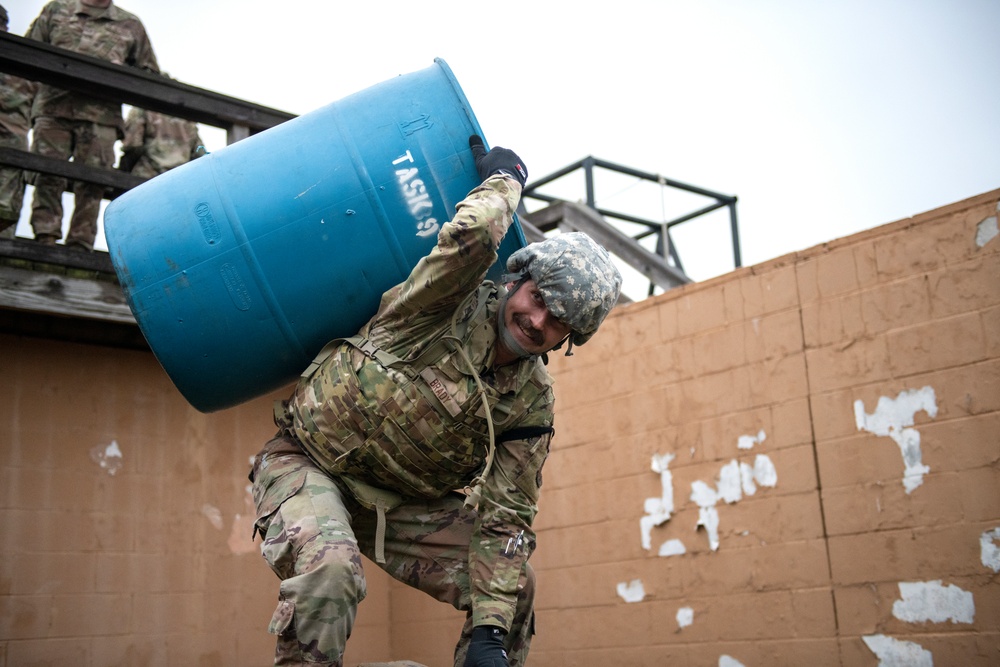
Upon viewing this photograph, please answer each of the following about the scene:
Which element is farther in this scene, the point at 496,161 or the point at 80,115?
the point at 80,115

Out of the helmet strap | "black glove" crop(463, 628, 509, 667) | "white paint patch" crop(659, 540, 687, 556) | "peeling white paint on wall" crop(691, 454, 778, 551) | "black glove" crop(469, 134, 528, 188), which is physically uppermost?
"black glove" crop(469, 134, 528, 188)

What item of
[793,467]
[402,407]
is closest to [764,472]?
[793,467]

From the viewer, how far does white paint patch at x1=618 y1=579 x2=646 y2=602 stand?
16.2ft

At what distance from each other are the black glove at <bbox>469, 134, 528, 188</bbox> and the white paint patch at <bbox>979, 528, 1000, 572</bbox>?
2208 mm

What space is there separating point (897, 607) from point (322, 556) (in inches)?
95.6

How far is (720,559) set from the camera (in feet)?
15.3

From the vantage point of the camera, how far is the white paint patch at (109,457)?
5.44 meters

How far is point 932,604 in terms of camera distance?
3.90 meters

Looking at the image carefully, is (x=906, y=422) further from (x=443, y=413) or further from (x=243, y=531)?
(x=243, y=531)

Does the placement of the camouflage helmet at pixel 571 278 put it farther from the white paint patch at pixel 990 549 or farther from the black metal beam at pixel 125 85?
the black metal beam at pixel 125 85

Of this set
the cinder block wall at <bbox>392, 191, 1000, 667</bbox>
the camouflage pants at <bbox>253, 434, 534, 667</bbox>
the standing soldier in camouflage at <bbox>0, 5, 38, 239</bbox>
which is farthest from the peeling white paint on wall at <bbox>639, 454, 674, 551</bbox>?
the standing soldier in camouflage at <bbox>0, 5, 38, 239</bbox>

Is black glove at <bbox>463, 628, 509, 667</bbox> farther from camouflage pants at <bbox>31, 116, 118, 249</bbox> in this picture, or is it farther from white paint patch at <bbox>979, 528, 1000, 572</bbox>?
camouflage pants at <bbox>31, 116, 118, 249</bbox>

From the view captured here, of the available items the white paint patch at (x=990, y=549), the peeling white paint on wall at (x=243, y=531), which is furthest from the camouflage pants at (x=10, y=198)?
the white paint patch at (x=990, y=549)

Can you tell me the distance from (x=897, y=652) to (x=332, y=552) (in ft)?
7.93
